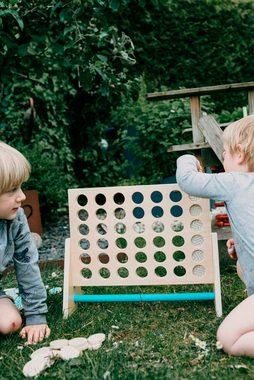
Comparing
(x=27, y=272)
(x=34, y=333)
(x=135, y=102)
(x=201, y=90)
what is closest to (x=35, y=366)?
(x=34, y=333)

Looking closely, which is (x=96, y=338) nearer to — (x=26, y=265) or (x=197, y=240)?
(x=26, y=265)

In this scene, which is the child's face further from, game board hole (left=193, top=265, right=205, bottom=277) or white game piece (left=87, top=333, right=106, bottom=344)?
game board hole (left=193, top=265, right=205, bottom=277)

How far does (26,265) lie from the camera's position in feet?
7.80

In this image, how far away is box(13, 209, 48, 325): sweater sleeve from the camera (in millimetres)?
2352

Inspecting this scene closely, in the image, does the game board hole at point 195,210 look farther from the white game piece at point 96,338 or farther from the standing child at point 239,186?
the white game piece at point 96,338

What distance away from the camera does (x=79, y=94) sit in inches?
224

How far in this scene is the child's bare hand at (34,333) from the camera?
7.31 feet

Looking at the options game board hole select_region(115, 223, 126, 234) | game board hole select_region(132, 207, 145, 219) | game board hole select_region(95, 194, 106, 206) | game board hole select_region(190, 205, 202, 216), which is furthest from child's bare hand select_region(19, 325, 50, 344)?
game board hole select_region(95, 194, 106, 206)

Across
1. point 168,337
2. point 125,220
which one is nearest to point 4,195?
point 125,220

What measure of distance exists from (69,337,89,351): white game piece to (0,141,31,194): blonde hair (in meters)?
0.62

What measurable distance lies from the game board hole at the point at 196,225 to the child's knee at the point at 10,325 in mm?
825

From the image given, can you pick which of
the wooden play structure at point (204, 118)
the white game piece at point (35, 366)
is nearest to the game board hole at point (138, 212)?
the wooden play structure at point (204, 118)

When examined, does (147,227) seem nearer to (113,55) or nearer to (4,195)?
(4,195)

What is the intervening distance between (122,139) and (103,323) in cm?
363
